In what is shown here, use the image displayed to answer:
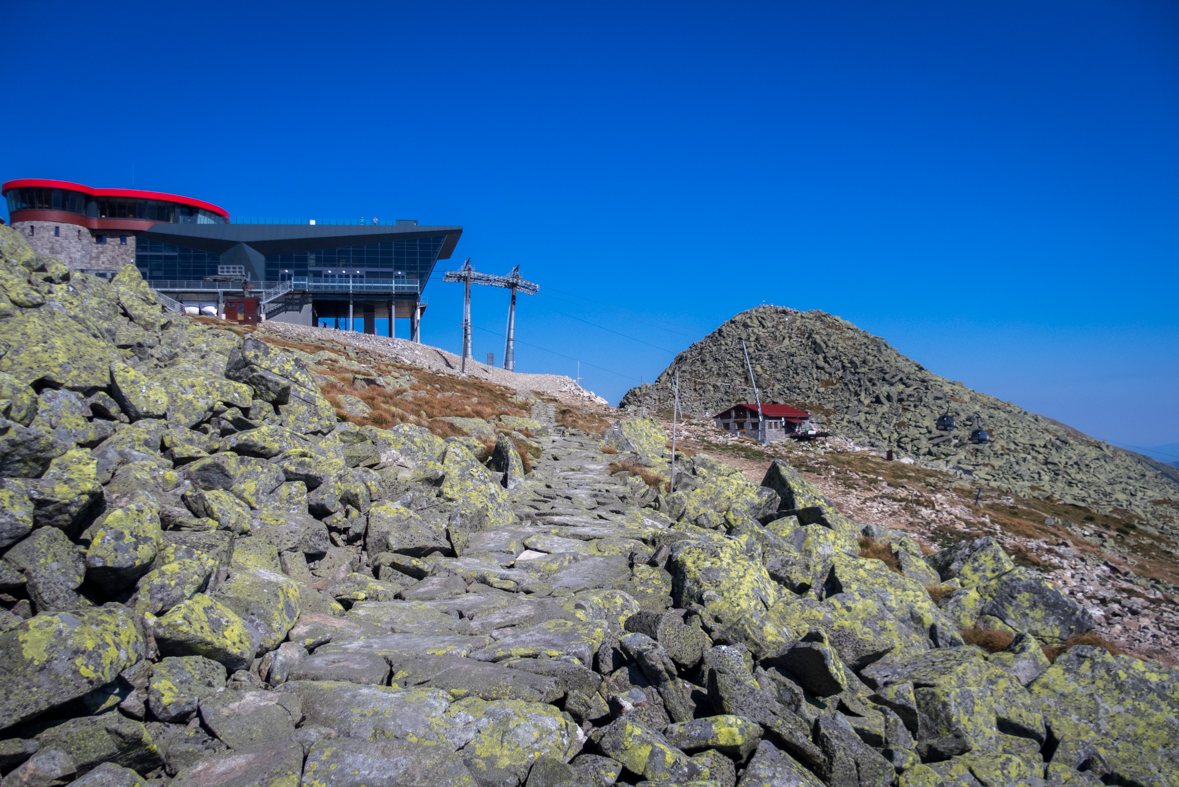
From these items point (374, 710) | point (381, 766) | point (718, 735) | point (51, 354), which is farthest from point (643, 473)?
point (381, 766)

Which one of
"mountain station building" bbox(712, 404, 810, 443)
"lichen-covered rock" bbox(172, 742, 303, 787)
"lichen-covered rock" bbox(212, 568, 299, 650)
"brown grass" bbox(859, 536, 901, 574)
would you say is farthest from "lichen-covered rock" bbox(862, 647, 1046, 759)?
"mountain station building" bbox(712, 404, 810, 443)

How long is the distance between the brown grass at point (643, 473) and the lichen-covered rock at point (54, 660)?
16207 millimetres

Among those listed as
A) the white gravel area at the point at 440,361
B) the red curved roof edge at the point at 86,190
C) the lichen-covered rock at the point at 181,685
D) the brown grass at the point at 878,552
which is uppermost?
the red curved roof edge at the point at 86,190

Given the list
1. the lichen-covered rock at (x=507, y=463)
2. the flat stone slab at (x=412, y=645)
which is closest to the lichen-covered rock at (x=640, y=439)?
the lichen-covered rock at (x=507, y=463)

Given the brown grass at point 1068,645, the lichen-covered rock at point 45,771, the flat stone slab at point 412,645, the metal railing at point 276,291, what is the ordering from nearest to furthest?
the lichen-covered rock at point 45,771
the flat stone slab at point 412,645
the brown grass at point 1068,645
the metal railing at point 276,291

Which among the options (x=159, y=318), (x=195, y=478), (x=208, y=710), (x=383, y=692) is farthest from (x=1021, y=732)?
(x=159, y=318)

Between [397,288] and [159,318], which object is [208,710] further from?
[397,288]

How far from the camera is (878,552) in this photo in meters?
19.5

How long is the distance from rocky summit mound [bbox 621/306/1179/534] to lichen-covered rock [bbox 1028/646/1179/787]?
154ft

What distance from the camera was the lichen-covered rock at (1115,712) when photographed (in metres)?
10.6

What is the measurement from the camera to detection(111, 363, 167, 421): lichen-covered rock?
11.1 m

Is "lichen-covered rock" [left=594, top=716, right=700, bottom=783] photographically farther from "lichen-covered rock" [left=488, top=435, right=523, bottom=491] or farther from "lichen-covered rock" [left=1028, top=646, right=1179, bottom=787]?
"lichen-covered rock" [left=488, top=435, right=523, bottom=491]

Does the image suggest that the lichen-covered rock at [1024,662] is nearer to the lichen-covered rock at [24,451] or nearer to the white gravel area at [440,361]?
the lichen-covered rock at [24,451]

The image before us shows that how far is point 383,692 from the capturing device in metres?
7.22
